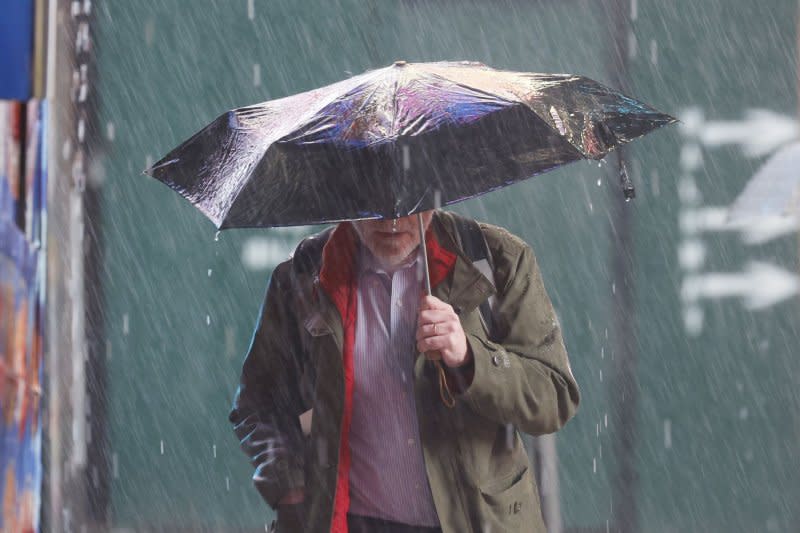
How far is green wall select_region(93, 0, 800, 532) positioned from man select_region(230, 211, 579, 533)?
11.8 ft

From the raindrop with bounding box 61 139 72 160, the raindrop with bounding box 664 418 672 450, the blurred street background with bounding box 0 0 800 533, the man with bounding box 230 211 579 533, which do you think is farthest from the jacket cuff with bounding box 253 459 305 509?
the raindrop with bounding box 664 418 672 450

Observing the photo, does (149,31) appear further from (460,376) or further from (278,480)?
(460,376)

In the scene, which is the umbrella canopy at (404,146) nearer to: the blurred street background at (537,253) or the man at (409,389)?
the man at (409,389)

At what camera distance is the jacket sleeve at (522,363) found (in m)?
3.01

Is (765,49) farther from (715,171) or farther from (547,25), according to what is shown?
(547,25)

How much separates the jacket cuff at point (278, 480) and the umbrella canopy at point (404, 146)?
0.74 m

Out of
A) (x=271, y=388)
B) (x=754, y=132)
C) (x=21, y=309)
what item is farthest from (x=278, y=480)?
(x=754, y=132)

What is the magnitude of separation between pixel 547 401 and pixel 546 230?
156 inches

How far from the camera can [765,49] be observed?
278 inches

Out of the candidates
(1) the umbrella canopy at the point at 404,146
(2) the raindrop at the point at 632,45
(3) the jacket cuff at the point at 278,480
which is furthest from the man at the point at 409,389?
(2) the raindrop at the point at 632,45

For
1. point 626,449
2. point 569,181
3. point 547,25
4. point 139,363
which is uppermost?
point 547,25

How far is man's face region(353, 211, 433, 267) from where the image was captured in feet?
10.5

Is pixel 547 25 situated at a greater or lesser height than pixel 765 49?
greater

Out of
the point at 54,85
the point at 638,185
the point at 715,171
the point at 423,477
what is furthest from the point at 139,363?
the point at 423,477
